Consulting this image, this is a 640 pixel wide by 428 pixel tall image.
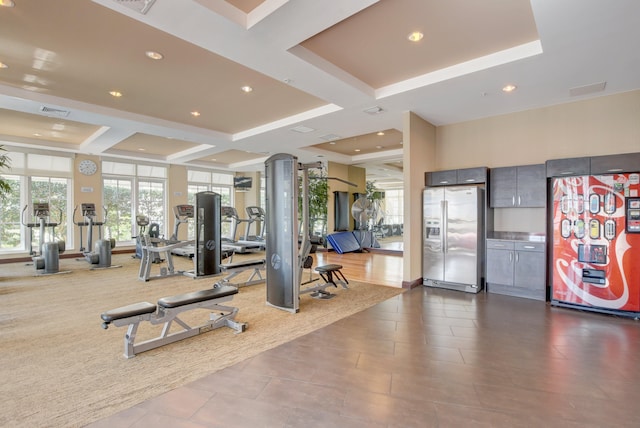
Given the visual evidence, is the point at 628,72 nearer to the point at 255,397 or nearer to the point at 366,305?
the point at 366,305

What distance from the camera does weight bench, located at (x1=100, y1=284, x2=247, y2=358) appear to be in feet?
8.99

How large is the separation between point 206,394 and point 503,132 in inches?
230

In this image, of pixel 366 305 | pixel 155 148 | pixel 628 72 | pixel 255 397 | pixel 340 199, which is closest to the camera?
pixel 255 397

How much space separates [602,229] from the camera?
160 inches

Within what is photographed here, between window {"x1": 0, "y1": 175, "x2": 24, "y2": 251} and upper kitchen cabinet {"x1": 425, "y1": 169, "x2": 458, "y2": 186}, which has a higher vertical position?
upper kitchen cabinet {"x1": 425, "y1": 169, "x2": 458, "y2": 186}

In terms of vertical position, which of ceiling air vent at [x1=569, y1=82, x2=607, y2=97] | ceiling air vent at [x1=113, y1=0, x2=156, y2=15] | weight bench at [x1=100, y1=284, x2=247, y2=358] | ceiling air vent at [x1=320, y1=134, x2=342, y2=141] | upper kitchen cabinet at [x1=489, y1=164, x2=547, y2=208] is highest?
ceiling air vent at [x1=320, y1=134, x2=342, y2=141]

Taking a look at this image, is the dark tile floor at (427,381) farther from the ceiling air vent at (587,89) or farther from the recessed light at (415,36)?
the recessed light at (415,36)

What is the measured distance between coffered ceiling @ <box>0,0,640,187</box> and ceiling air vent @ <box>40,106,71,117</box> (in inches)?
2.2

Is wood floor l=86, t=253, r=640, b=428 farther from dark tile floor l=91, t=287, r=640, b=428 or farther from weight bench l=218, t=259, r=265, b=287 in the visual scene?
weight bench l=218, t=259, r=265, b=287

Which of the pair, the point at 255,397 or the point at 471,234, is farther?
the point at 471,234

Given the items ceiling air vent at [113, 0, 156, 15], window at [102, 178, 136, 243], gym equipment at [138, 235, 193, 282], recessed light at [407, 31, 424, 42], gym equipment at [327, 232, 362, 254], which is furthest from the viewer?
window at [102, 178, 136, 243]

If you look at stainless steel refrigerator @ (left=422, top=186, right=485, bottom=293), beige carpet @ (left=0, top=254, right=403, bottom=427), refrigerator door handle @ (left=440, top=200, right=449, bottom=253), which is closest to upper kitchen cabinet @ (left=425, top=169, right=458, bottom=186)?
stainless steel refrigerator @ (left=422, top=186, right=485, bottom=293)

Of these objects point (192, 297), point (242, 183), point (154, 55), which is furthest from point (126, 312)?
point (242, 183)

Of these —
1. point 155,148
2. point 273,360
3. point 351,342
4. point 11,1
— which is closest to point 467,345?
point 351,342
